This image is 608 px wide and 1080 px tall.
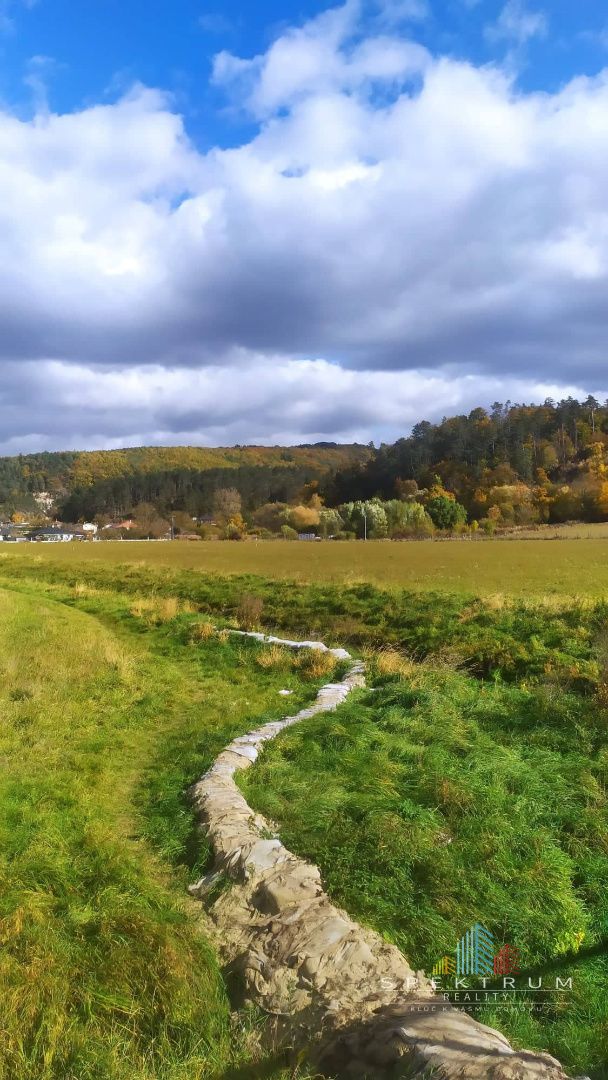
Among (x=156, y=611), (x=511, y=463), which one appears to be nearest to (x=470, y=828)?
(x=156, y=611)

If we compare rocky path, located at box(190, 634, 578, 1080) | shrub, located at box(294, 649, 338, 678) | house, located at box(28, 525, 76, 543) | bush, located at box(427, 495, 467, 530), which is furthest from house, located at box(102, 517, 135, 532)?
rocky path, located at box(190, 634, 578, 1080)

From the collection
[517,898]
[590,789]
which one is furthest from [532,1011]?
[590,789]

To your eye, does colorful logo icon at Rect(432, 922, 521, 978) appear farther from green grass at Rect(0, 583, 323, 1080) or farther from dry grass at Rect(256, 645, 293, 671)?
dry grass at Rect(256, 645, 293, 671)

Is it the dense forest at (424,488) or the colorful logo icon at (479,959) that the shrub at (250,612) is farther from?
the dense forest at (424,488)

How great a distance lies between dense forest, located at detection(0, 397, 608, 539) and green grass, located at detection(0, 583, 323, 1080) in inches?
3820

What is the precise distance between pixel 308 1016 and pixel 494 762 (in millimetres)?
5274

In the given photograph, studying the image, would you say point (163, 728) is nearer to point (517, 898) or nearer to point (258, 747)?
point (258, 747)

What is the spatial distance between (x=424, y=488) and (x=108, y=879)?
133630 mm

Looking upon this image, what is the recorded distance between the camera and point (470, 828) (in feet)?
24.0

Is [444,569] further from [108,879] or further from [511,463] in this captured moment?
[511,463]

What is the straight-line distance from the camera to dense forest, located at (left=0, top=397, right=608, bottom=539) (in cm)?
11225

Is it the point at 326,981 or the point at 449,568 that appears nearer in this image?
the point at 326,981

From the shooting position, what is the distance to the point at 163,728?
40.1 feet

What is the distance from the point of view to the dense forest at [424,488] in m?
112
